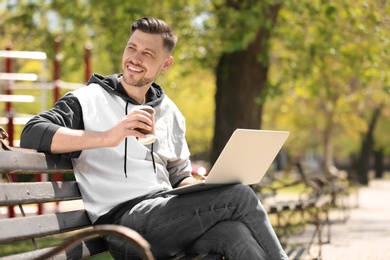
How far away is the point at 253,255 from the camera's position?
4258 mm

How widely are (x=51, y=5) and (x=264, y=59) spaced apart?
14.4 feet

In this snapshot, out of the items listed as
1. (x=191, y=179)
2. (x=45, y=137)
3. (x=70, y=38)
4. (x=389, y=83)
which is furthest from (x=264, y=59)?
(x=45, y=137)

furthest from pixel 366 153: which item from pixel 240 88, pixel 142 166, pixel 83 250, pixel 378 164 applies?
pixel 83 250

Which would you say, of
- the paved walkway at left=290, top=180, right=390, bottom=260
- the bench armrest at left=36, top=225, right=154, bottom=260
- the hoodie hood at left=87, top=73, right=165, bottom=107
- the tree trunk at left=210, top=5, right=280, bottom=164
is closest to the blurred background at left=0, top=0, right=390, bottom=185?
the tree trunk at left=210, top=5, right=280, bottom=164

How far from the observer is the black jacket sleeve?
14.3 feet

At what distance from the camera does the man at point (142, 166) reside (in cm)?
433

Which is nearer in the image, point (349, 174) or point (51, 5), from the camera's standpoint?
point (51, 5)

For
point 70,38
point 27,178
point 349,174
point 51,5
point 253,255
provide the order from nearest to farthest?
point 253,255 < point 51,5 < point 70,38 < point 27,178 < point 349,174

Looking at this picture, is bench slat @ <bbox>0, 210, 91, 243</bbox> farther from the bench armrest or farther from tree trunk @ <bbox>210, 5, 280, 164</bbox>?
tree trunk @ <bbox>210, 5, 280, 164</bbox>

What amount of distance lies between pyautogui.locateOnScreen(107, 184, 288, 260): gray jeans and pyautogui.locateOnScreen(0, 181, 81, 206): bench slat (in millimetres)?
348

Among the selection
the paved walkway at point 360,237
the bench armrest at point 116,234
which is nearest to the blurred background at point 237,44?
the paved walkway at point 360,237

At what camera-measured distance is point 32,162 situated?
4301 millimetres

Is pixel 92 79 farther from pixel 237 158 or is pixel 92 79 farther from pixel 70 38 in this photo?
pixel 70 38

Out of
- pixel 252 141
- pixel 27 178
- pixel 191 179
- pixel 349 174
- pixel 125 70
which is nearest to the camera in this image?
pixel 252 141
